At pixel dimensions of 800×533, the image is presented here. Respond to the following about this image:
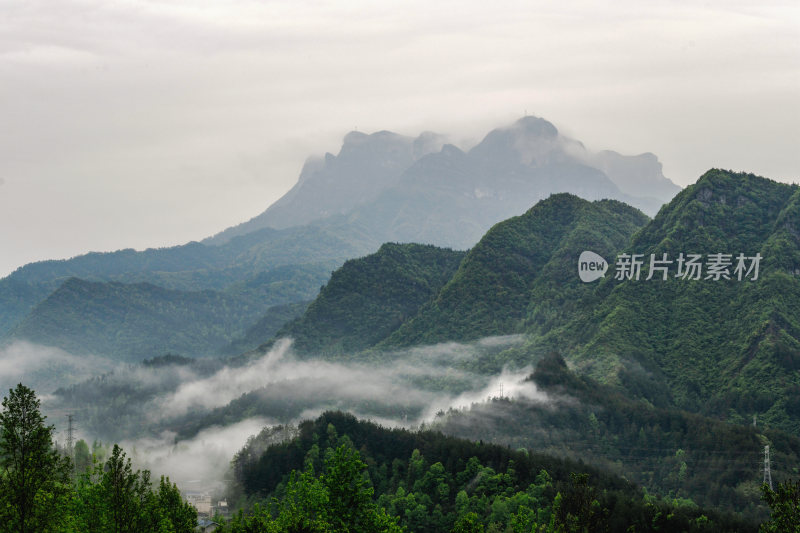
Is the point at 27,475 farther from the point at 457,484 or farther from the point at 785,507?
the point at 457,484

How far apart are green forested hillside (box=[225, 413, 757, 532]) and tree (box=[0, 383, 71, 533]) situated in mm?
21270

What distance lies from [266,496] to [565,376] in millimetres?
65098

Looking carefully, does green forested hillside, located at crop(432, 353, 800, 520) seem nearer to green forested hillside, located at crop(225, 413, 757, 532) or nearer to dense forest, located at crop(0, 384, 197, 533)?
green forested hillside, located at crop(225, 413, 757, 532)

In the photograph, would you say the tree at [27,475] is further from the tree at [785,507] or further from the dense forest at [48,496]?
the tree at [785,507]

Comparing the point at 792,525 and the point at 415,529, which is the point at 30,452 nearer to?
the point at 792,525

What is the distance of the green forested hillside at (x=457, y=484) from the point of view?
341 feet

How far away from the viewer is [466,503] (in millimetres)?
120250

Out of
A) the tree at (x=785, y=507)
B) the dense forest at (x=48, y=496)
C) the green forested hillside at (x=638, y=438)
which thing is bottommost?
the dense forest at (x=48, y=496)

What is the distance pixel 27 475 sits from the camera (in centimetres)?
6109

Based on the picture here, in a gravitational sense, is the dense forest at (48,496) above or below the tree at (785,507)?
below

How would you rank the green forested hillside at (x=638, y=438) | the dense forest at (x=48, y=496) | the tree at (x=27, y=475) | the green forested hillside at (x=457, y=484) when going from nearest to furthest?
the tree at (x=27, y=475)
the dense forest at (x=48, y=496)
the green forested hillside at (x=457, y=484)
the green forested hillside at (x=638, y=438)

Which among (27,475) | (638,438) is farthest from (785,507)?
(638,438)

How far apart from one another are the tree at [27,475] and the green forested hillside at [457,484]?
21270 mm

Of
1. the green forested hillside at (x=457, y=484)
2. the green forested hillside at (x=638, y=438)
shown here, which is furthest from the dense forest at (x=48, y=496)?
the green forested hillside at (x=638, y=438)
